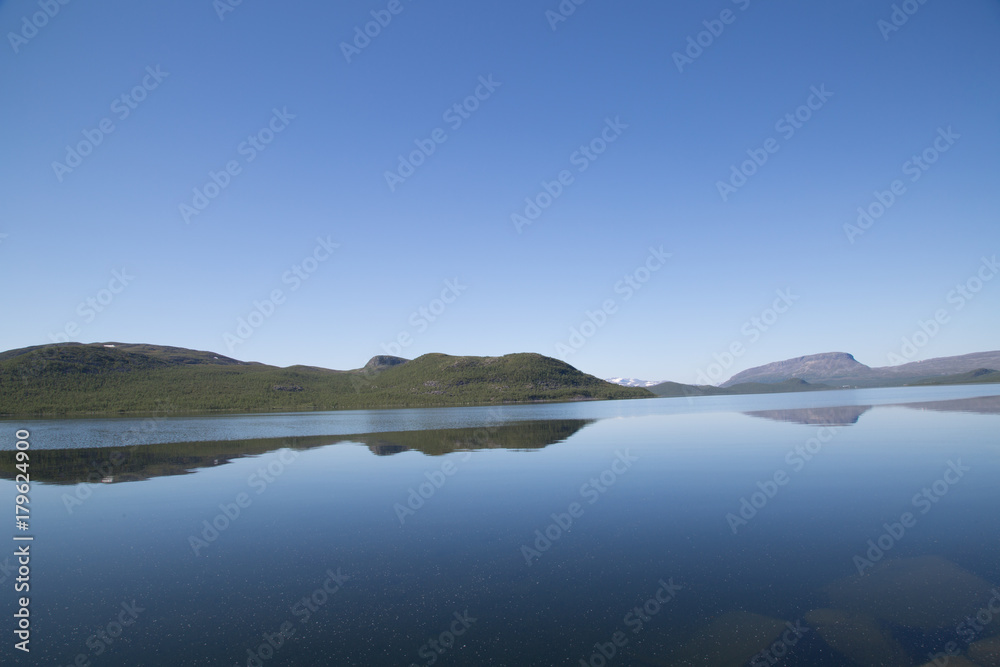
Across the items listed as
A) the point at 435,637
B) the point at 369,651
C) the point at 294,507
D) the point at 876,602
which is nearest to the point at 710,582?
the point at 876,602

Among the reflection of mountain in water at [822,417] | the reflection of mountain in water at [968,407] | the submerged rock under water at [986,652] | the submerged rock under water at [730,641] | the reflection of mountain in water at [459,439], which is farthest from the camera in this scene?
the reflection of mountain in water at [968,407]

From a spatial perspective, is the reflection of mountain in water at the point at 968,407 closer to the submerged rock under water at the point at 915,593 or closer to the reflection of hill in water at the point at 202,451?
the reflection of hill in water at the point at 202,451

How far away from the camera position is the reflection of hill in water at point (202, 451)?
118ft

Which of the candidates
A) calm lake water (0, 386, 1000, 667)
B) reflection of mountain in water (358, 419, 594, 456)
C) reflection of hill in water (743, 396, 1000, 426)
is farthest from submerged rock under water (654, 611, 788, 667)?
reflection of hill in water (743, 396, 1000, 426)

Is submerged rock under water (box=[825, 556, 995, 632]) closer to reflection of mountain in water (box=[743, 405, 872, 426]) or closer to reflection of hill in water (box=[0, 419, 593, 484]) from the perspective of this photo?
reflection of hill in water (box=[0, 419, 593, 484])

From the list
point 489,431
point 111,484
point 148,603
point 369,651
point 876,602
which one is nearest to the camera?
point 369,651

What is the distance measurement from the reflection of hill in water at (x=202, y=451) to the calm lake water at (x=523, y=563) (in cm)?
139

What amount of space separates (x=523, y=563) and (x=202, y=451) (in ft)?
141

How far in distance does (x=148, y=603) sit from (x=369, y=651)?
308 inches

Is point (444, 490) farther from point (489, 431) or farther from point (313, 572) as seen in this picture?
point (489, 431)

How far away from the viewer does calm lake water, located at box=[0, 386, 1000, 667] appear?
11.5 meters

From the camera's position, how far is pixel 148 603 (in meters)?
14.3

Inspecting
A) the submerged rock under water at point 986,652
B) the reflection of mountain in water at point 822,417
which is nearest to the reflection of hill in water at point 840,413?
the reflection of mountain in water at point 822,417

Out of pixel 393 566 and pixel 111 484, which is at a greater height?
pixel 111 484
